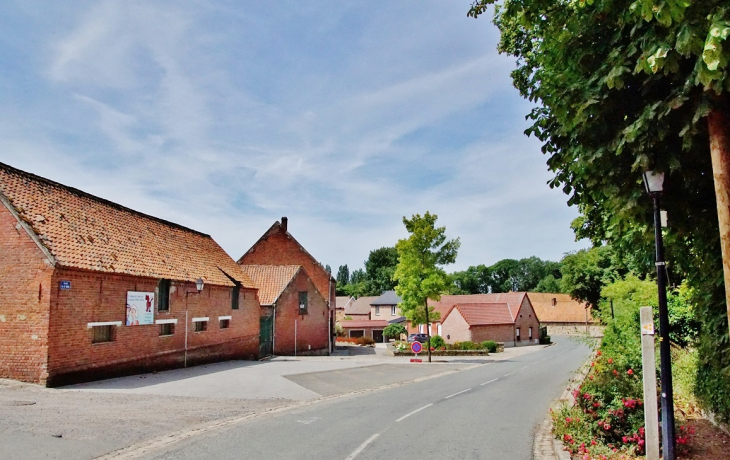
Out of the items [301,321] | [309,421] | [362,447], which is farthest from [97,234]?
[301,321]

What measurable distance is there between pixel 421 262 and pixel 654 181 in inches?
1145

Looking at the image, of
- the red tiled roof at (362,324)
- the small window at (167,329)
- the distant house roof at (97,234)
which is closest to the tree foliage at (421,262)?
the distant house roof at (97,234)

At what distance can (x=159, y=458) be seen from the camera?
8.34 metres

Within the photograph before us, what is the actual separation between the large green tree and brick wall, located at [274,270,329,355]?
30.1 meters

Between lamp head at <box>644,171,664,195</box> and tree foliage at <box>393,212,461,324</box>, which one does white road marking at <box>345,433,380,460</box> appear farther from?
tree foliage at <box>393,212,461,324</box>

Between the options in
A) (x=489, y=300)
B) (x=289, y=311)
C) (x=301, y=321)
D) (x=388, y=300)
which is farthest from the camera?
(x=388, y=300)

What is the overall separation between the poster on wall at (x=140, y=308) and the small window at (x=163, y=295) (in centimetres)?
60

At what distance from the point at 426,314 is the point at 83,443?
2863cm

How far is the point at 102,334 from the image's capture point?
1795 centimetres

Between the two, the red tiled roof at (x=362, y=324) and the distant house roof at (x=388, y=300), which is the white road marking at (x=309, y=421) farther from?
the distant house roof at (x=388, y=300)

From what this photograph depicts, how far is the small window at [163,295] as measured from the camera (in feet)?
71.2

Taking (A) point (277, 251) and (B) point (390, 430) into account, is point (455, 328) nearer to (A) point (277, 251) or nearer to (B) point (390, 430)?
(A) point (277, 251)

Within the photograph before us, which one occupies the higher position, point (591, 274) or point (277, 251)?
point (277, 251)

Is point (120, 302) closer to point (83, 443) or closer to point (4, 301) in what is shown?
point (4, 301)
